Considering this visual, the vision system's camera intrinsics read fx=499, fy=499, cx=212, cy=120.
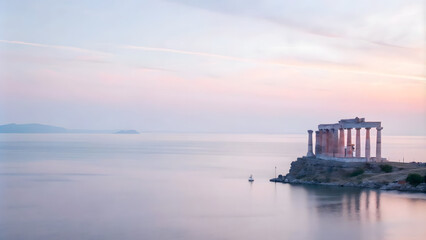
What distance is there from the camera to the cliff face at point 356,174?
43.1 m

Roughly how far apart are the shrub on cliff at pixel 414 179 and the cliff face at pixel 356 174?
1.14 feet

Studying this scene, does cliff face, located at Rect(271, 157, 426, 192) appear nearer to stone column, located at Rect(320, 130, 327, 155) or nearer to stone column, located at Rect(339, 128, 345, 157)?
stone column, located at Rect(320, 130, 327, 155)

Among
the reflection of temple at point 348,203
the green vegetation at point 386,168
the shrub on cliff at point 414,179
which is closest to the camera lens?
the reflection of temple at point 348,203

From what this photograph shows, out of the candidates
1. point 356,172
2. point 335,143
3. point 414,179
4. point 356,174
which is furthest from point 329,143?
point 414,179

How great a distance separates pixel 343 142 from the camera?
51.8m

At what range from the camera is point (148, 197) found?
4256 cm

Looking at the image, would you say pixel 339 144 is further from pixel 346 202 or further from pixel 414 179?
pixel 346 202

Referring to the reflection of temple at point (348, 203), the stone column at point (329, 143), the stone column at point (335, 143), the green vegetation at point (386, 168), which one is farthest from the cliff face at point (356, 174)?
the stone column at point (335, 143)

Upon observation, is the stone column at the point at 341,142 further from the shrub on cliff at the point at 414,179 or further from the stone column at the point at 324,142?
the shrub on cliff at the point at 414,179

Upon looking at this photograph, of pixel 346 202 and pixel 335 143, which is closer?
pixel 346 202

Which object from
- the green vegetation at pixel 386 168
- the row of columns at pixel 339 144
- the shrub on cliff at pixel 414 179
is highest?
the row of columns at pixel 339 144

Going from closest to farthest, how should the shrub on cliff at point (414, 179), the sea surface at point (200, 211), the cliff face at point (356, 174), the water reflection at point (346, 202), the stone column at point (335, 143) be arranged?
the sea surface at point (200, 211), the water reflection at point (346, 202), the shrub on cliff at point (414, 179), the cliff face at point (356, 174), the stone column at point (335, 143)

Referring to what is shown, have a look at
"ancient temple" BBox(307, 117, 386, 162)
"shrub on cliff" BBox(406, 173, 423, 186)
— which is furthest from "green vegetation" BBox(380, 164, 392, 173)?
"shrub on cliff" BBox(406, 173, 423, 186)

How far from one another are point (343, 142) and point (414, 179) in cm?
1099
